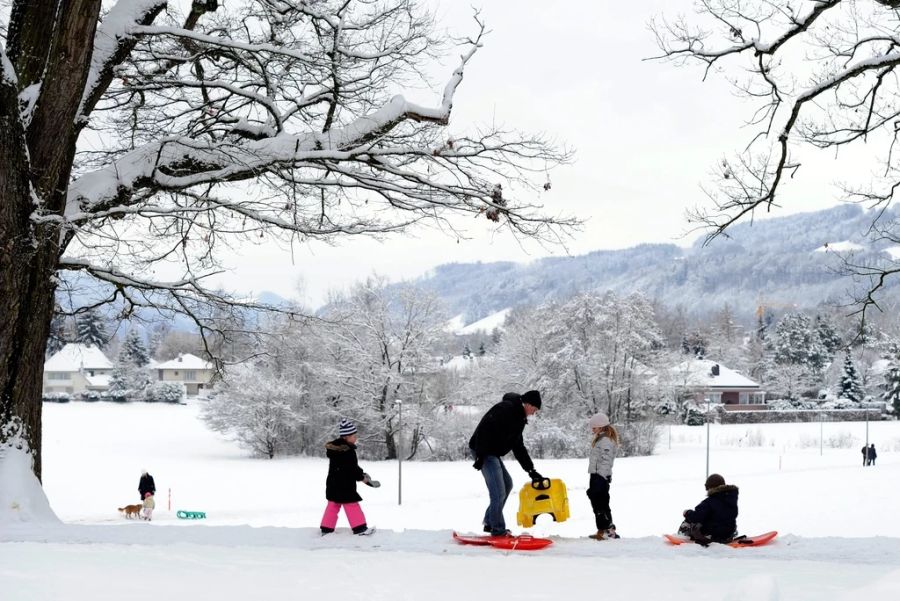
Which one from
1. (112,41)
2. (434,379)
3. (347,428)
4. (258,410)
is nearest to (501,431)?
(347,428)

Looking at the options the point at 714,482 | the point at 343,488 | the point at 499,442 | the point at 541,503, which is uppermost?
the point at 499,442

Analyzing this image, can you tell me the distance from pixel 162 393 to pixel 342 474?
284 ft

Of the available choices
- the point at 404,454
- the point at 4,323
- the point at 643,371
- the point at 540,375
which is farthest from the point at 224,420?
the point at 4,323

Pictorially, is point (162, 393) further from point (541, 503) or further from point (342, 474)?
point (541, 503)

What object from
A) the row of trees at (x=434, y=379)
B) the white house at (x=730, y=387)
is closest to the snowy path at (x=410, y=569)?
the row of trees at (x=434, y=379)

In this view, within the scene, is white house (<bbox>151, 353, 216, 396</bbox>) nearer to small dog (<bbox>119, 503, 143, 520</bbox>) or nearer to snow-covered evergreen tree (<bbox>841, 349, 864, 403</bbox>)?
snow-covered evergreen tree (<bbox>841, 349, 864, 403</bbox>)

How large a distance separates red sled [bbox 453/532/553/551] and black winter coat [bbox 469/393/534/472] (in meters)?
0.75

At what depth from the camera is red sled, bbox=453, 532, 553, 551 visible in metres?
7.66

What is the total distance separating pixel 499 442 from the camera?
27.0 feet

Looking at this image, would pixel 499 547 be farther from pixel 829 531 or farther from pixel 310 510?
pixel 310 510

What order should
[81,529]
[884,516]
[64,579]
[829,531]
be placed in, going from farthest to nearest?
[884,516] < [829,531] < [81,529] < [64,579]

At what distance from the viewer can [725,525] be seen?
8.44 m

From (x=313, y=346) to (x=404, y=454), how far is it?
8.83 meters

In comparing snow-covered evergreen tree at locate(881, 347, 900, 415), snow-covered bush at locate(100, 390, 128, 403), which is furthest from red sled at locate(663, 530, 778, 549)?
snow-covered bush at locate(100, 390, 128, 403)
